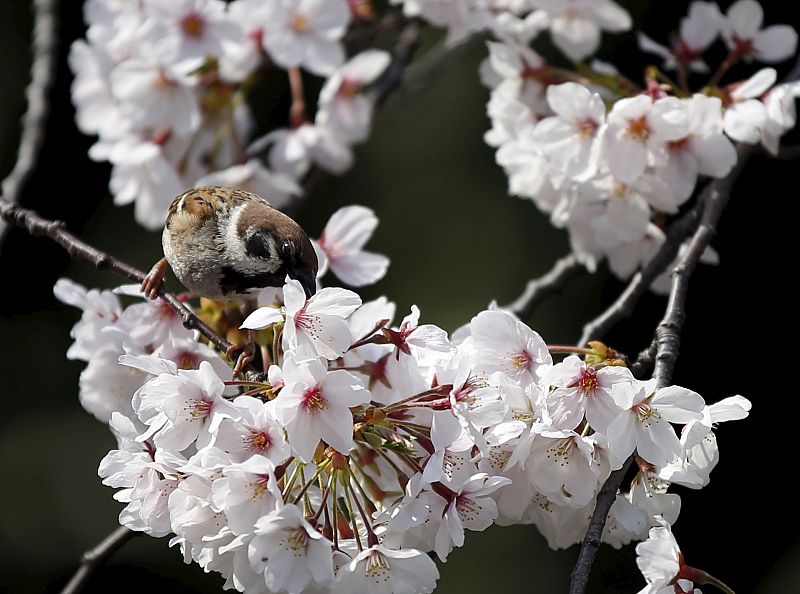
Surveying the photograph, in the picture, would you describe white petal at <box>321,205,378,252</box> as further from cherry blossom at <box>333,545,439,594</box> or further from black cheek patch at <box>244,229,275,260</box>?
cherry blossom at <box>333,545,439,594</box>

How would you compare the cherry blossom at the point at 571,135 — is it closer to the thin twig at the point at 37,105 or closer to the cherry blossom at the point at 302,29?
the cherry blossom at the point at 302,29

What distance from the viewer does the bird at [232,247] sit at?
6.44 ft

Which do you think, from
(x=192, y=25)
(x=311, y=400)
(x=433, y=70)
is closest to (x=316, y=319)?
(x=311, y=400)

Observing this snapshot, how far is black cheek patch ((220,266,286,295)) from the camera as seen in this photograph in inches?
79.6

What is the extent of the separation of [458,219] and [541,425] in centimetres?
350

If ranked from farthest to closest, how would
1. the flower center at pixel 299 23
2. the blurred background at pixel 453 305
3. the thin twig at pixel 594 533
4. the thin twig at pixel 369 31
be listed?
the blurred background at pixel 453 305
the thin twig at pixel 369 31
the flower center at pixel 299 23
the thin twig at pixel 594 533

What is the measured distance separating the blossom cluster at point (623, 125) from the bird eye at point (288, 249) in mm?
458

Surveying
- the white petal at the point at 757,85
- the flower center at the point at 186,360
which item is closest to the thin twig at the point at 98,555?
the flower center at the point at 186,360

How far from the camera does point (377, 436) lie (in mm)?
1406

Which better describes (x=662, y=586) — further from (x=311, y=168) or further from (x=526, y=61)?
(x=311, y=168)

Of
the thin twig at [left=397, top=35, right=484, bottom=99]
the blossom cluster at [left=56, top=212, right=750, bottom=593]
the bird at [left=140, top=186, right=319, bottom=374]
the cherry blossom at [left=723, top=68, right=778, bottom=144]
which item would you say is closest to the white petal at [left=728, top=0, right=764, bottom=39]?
the cherry blossom at [left=723, top=68, right=778, bottom=144]

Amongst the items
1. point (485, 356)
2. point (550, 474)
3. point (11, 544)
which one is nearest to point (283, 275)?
point (485, 356)

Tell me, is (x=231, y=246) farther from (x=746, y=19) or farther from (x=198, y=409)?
(x=746, y=19)

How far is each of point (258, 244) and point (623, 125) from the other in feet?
2.29
